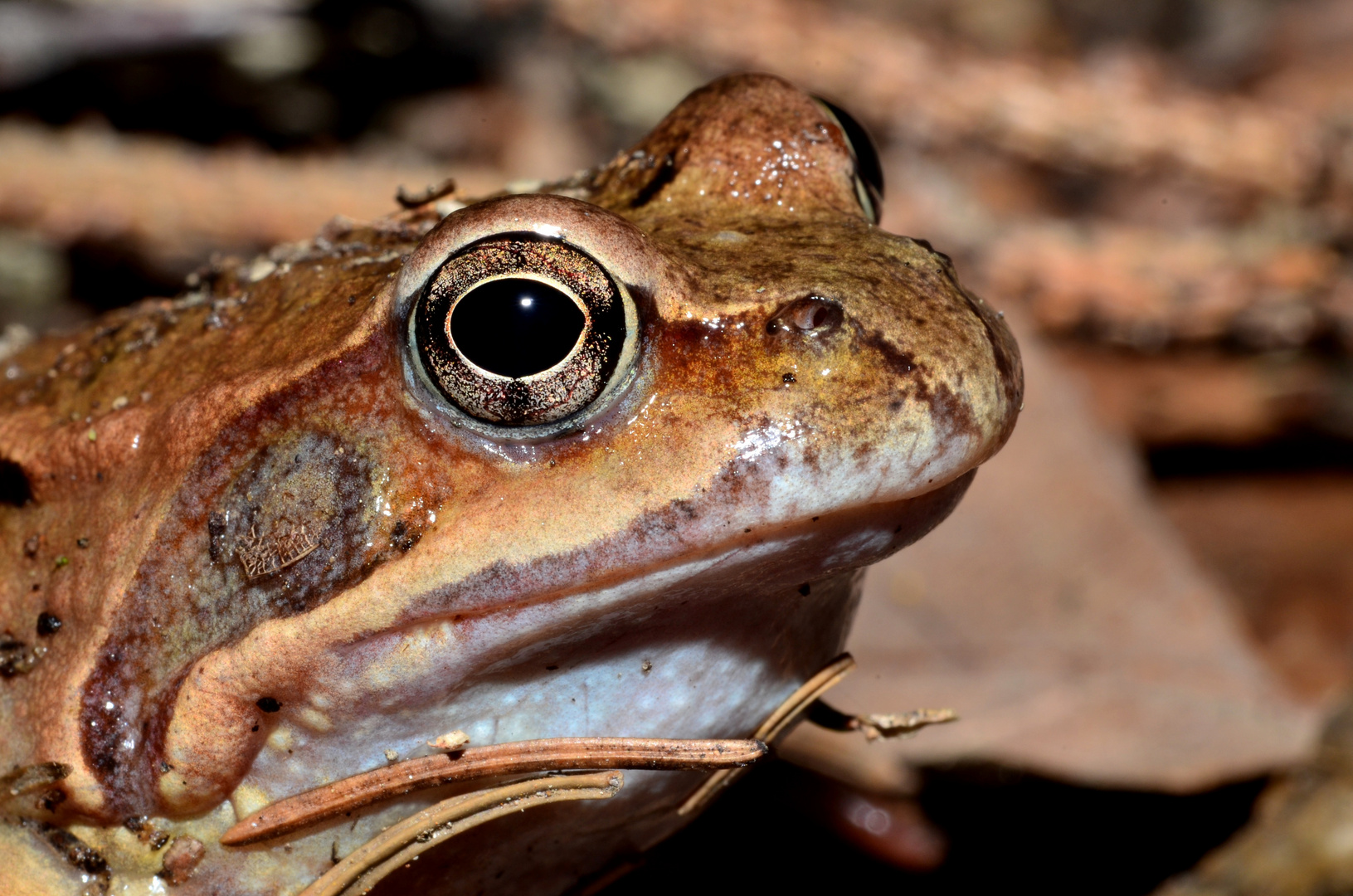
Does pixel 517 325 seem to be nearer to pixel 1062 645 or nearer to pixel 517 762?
pixel 517 762

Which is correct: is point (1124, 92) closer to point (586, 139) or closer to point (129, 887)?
point (586, 139)

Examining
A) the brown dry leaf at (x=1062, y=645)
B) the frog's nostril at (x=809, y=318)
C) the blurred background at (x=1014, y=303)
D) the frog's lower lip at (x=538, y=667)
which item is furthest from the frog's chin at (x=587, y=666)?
the brown dry leaf at (x=1062, y=645)

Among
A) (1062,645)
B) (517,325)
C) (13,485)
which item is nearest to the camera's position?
(517,325)

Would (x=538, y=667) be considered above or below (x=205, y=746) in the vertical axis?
above

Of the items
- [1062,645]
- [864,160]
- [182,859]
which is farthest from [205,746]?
[1062,645]

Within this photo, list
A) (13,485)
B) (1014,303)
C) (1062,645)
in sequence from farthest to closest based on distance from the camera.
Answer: (1014,303)
(1062,645)
(13,485)
